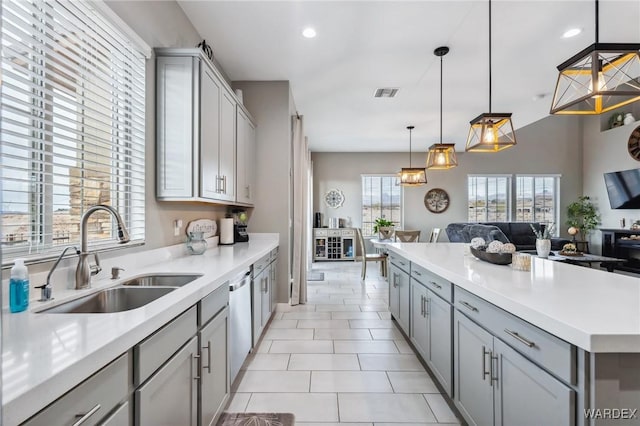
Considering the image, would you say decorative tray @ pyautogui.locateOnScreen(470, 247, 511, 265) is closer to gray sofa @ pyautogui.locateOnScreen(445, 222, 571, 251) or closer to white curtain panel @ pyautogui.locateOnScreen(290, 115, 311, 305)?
white curtain panel @ pyautogui.locateOnScreen(290, 115, 311, 305)

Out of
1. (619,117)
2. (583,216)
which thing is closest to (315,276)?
(583,216)

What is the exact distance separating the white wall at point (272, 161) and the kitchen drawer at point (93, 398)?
3.09m

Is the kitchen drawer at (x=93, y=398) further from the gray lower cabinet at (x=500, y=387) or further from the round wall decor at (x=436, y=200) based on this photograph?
the round wall decor at (x=436, y=200)

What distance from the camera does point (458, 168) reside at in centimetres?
870

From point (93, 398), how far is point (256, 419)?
4.46 ft

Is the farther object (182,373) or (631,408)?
(182,373)

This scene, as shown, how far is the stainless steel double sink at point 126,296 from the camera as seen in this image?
1444 mm

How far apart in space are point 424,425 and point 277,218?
2727mm

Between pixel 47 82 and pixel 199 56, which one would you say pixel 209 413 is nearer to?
pixel 47 82

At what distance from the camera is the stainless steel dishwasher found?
215cm

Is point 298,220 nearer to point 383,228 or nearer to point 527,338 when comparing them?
point 383,228

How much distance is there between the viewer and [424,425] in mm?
1942

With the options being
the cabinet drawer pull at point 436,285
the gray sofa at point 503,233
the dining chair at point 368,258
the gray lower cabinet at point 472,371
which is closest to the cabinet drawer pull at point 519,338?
the gray lower cabinet at point 472,371

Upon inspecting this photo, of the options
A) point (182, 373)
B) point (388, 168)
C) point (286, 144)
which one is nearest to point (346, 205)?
point (388, 168)
